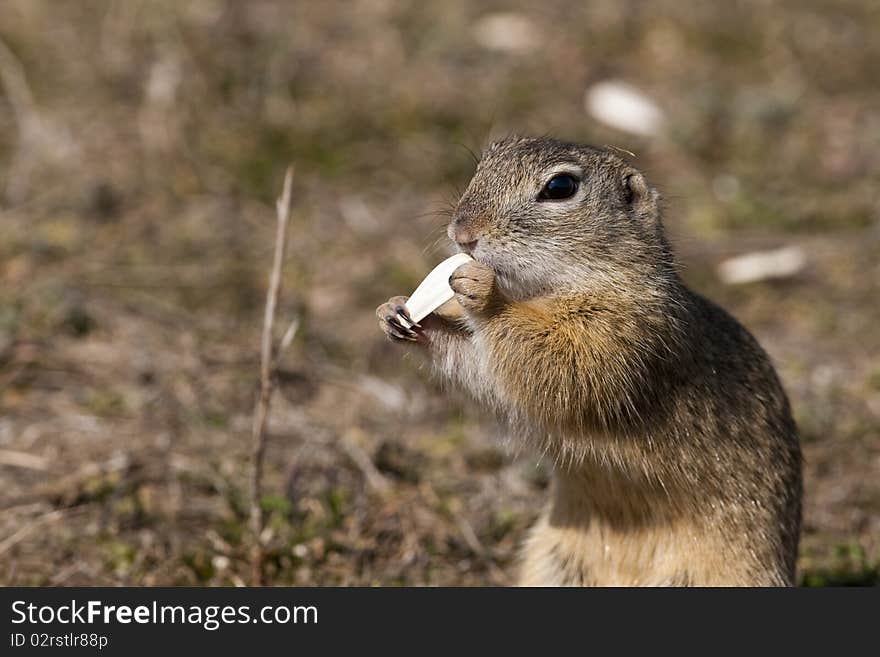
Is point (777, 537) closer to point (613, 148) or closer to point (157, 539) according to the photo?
point (613, 148)

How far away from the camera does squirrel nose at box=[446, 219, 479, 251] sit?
393 cm

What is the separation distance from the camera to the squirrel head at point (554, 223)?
398 cm

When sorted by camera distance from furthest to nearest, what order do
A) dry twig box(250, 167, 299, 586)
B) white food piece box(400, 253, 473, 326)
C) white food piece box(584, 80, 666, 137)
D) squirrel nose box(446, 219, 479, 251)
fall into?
white food piece box(584, 80, 666, 137) → dry twig box(250, 167, 299, 586) → white food piece box(400, 253, 473, 326) → squirrel nose box(446, 219, 479, 251)

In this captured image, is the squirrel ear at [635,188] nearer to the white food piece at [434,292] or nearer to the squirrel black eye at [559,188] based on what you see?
the squirrel black eye at [559,188]

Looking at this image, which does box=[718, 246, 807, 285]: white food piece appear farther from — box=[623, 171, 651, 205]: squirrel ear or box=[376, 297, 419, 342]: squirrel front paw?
box=[376, 297, 419, 342]: squirrel front paw

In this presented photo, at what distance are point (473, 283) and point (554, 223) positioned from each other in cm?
33

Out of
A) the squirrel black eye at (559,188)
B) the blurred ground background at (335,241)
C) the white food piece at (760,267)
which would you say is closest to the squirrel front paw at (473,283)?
the squirrel black eye at (559,188)

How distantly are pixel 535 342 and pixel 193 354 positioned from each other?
2.53 meters

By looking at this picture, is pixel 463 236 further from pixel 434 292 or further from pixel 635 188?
pixel 635 188

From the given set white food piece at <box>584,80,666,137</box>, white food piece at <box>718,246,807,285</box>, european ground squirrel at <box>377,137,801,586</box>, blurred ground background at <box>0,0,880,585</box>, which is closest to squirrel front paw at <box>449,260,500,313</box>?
european ground squirrel at <box>377,137,801,586</box>

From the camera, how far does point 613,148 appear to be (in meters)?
4.52

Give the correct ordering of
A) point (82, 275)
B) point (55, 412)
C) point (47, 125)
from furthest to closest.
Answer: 1. point (47, 125)
2. point (82, 275)
3. point (55, 412)

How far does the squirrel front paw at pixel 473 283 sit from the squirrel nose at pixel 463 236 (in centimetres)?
6
